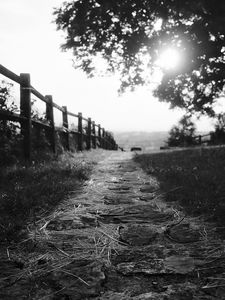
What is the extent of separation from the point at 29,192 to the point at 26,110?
116 inches

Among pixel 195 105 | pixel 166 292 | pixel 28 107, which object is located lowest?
pixel 166 292

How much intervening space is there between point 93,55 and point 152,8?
4694 millimetres

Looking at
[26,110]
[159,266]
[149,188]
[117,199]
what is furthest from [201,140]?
[159,266]

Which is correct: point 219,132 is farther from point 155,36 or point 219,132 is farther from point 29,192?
point 29,192

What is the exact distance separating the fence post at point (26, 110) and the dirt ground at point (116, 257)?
3020mm

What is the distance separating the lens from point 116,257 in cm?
257

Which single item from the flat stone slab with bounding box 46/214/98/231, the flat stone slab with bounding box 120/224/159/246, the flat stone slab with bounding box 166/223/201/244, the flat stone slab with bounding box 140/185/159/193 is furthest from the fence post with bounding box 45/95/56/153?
the flat stone slab with bounding box 166/223/201/244

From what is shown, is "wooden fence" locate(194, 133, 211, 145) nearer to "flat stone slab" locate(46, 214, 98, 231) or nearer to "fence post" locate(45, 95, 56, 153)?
"fence post" locate(45, 95, 56, 153)

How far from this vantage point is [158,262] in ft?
8.01

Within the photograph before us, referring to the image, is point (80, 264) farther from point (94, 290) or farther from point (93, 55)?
point (93, 55)

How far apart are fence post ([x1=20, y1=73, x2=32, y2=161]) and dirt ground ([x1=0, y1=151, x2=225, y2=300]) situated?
9.91ft

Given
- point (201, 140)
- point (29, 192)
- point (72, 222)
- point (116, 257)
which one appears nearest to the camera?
point (116, 257)

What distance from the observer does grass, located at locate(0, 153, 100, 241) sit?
3.21 metres

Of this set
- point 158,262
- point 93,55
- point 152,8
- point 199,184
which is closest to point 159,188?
point 199,184
